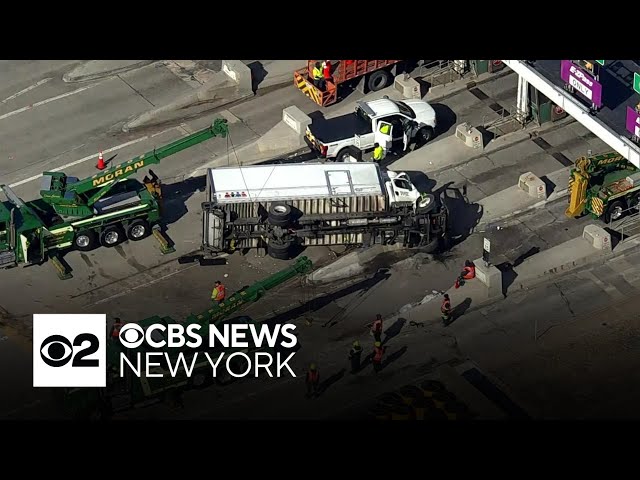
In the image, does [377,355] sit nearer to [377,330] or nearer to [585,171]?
[377,330]

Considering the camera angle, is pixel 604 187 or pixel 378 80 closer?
pixel 604 187

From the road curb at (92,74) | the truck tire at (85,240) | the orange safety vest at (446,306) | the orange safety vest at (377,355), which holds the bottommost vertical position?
the orange safety vest at (377,355)

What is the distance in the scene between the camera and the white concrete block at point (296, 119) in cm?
6138

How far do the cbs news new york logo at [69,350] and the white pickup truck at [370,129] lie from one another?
37.0 ft

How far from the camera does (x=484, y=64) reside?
64688mm

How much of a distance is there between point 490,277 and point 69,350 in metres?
13.4

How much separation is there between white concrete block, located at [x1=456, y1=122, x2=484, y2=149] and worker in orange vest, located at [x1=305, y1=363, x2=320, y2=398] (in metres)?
13.9

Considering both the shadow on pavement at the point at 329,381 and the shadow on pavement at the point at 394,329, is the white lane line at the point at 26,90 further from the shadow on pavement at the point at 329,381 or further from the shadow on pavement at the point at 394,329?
the shadow on pavement at the point at 329,381

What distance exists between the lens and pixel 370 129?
60.5 meters

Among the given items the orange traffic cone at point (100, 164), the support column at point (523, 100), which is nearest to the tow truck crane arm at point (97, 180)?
the orange traffic cone at point (100, 164)

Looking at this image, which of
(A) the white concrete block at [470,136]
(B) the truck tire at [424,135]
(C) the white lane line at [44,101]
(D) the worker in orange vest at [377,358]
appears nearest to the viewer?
(D) the worker in orange vest at [377,358]

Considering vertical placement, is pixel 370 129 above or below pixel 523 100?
below

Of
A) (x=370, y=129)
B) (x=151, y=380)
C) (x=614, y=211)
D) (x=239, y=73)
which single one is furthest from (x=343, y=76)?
(x=151, y=380)
